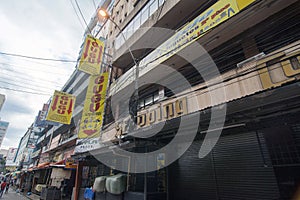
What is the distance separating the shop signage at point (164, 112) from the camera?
A: 7219mm

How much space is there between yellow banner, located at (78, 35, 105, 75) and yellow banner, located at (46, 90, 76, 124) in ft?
14.0

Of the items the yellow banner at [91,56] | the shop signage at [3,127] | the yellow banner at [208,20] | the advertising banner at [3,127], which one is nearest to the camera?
the yellow banner at [208,20]

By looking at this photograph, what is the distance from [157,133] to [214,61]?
180 inches

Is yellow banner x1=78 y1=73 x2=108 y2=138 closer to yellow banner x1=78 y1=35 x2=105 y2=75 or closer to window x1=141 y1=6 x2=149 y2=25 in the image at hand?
yellow banner x1=78 y1=35 x2=105 y2=75

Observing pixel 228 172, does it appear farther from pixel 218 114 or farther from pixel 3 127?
pixel 3 127

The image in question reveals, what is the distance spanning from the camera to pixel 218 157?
6.11 metres

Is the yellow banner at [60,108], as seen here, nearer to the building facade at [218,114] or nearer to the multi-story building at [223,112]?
the building facade at [218,114]

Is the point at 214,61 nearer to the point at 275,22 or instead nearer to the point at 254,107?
the point at 275,22

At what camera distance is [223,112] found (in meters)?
4.29

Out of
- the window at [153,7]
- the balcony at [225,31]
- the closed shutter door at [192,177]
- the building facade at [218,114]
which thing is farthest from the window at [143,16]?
the closed shutter door at [192,177]

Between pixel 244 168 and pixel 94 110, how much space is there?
34.6 ft

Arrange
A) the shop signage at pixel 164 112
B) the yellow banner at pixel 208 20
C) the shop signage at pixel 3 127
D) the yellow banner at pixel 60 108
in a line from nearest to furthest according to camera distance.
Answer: the yellow banner at pixel 208 20 < the shop signage at pixel 164 112 < the yellow banner at pixel 60 108 < the shop signage at pixel 3 127

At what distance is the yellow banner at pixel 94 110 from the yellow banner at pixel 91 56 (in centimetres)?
123

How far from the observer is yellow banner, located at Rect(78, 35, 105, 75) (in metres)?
12.0
